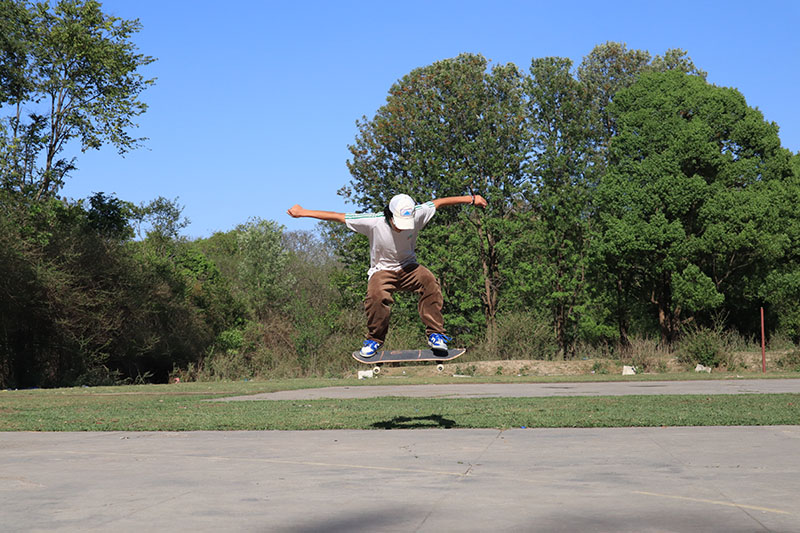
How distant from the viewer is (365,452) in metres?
9.42

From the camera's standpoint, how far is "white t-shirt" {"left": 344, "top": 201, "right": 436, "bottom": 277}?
34.6ft

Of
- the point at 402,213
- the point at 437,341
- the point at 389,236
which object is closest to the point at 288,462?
the point at 437,341

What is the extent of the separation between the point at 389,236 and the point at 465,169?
104 ft

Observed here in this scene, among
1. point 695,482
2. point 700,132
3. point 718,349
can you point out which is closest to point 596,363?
point 718,349

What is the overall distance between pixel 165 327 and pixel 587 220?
21.9 meters

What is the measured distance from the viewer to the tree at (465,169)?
41.1 m

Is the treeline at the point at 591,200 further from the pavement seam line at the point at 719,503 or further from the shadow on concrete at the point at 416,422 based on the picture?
the pavement seam line at the point at 719,503

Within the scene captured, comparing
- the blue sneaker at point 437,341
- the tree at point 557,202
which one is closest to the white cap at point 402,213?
the blue sneaker at point 437,341

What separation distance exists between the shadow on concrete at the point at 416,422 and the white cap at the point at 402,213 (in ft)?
12.1

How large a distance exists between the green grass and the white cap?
3770 millimetres

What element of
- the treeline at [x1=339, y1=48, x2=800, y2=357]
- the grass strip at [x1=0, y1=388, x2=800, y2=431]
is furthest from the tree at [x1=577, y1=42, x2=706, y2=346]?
the grass strip at [x1=0, y1=388, x2=800, y2=431]

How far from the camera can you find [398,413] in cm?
1458

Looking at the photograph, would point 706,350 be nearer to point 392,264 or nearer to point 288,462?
point 392,264

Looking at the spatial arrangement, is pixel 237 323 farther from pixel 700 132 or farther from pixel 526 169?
pixel 700 132
